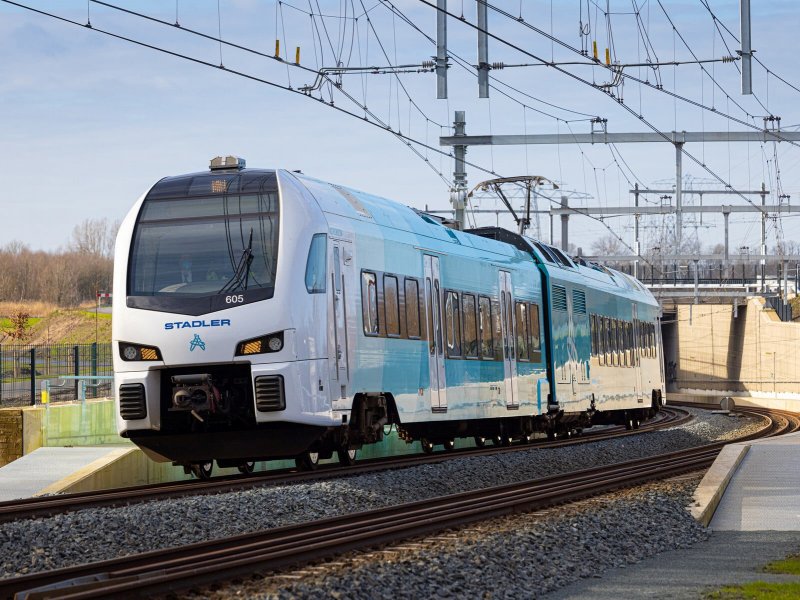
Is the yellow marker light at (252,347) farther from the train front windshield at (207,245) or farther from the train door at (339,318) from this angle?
the train door at (339,318)

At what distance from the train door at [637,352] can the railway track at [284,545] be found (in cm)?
1781

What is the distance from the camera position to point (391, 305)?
55.4 feet

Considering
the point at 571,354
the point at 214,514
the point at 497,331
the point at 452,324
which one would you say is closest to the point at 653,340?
the point at 571,354

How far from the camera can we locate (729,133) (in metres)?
35.7

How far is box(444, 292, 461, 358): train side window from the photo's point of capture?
1898 cm

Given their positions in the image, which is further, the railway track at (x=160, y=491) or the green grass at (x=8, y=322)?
the green grass at (x=8, y=322)

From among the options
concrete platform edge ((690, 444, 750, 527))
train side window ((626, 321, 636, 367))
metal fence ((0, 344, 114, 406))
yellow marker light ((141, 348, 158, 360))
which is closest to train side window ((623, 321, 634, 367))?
train side window ((626, 321, 636, 367))

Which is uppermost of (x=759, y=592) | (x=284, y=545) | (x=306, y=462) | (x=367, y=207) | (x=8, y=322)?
(x=8, y=322)

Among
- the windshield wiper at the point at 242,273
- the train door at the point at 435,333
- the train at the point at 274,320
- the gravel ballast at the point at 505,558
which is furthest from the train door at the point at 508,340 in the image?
the gravel ballast at the point at 505,558

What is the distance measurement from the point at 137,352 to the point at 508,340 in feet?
29.9

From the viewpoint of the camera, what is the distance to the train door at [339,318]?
1488cm

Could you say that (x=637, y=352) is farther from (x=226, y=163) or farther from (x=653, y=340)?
(x=226, y=163)

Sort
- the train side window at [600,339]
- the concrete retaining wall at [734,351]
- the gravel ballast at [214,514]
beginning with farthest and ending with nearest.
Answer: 1. the concrete retaining wall at [734,351]
2. the train side window at [600,339]
3. the gravel ballast at [214,514]

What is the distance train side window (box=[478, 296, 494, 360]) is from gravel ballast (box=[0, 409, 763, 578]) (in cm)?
246
